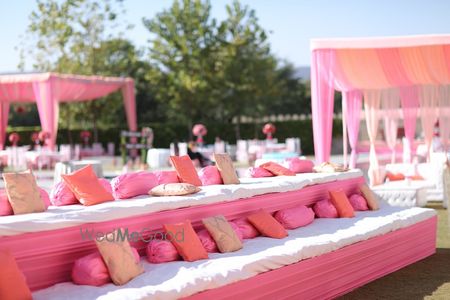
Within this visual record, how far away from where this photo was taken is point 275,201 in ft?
18.4

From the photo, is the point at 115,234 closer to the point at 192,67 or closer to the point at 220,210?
the point at 220,210

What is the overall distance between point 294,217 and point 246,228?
69 centimetres

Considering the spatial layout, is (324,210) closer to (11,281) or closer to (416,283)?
(416,283)

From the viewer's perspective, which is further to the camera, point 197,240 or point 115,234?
point 197,240

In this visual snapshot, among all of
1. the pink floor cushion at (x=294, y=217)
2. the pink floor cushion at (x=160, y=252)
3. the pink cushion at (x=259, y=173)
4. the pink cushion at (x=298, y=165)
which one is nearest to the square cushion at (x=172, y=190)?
the pink floor cushion at (x=160, y=252)

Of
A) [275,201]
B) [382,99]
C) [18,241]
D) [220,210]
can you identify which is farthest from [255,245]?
[382,99]

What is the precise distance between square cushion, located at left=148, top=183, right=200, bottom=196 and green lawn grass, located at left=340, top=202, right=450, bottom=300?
4.36ft

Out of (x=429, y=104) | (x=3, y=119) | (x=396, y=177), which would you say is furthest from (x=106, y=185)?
(x=3, y=119)

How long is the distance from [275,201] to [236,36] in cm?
2390

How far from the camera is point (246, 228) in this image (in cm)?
503

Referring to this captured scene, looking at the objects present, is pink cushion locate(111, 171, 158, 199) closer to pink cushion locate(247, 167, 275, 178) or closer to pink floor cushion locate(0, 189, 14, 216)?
pink floor cushion locate(0, 189, 14, 216)

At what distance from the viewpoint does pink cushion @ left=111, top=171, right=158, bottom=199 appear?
4.70 meters

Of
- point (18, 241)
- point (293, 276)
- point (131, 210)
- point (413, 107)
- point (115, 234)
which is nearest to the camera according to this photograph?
point (18, 241)

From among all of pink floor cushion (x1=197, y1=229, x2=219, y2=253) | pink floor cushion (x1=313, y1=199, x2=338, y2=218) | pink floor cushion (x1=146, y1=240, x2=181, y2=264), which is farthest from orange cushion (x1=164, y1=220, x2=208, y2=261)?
pink floor cushion (x1=313, y1=199, x2=338, y2=218)
